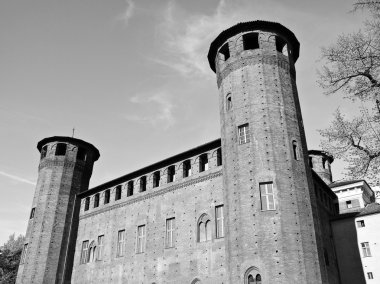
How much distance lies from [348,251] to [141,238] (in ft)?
38.0

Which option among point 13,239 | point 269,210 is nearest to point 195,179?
point 269,210

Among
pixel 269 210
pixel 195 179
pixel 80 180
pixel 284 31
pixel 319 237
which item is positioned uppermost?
pixel 284 31

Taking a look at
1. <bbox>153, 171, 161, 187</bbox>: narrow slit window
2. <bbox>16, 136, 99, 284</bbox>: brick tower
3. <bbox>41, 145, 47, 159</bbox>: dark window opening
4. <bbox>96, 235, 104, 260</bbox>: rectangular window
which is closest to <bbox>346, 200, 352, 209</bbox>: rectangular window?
<bbox>153, 171, 161, 187</bbox>: narrow slit window

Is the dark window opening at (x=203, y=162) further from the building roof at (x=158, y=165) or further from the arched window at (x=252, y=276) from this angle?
the arched window at (x=252, y=276)

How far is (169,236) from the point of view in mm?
19359

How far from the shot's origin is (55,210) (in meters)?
25.5

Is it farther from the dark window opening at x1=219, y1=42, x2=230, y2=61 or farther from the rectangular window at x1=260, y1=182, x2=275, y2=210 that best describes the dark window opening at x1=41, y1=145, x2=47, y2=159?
the rectangular window at x1=260, y1=182, x2=275, y2=210

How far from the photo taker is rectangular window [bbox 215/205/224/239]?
17.3 metres

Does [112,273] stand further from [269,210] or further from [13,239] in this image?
[13,239]

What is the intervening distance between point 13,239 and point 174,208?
1975 inches

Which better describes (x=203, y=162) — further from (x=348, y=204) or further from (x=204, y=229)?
(x=348, y=204)

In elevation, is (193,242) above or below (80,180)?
below

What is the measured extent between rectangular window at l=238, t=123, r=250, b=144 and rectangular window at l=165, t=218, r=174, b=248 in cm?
618

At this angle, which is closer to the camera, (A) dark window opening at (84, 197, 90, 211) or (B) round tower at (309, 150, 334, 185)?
(A) dark window opening at (84, 197, 90, 211)
